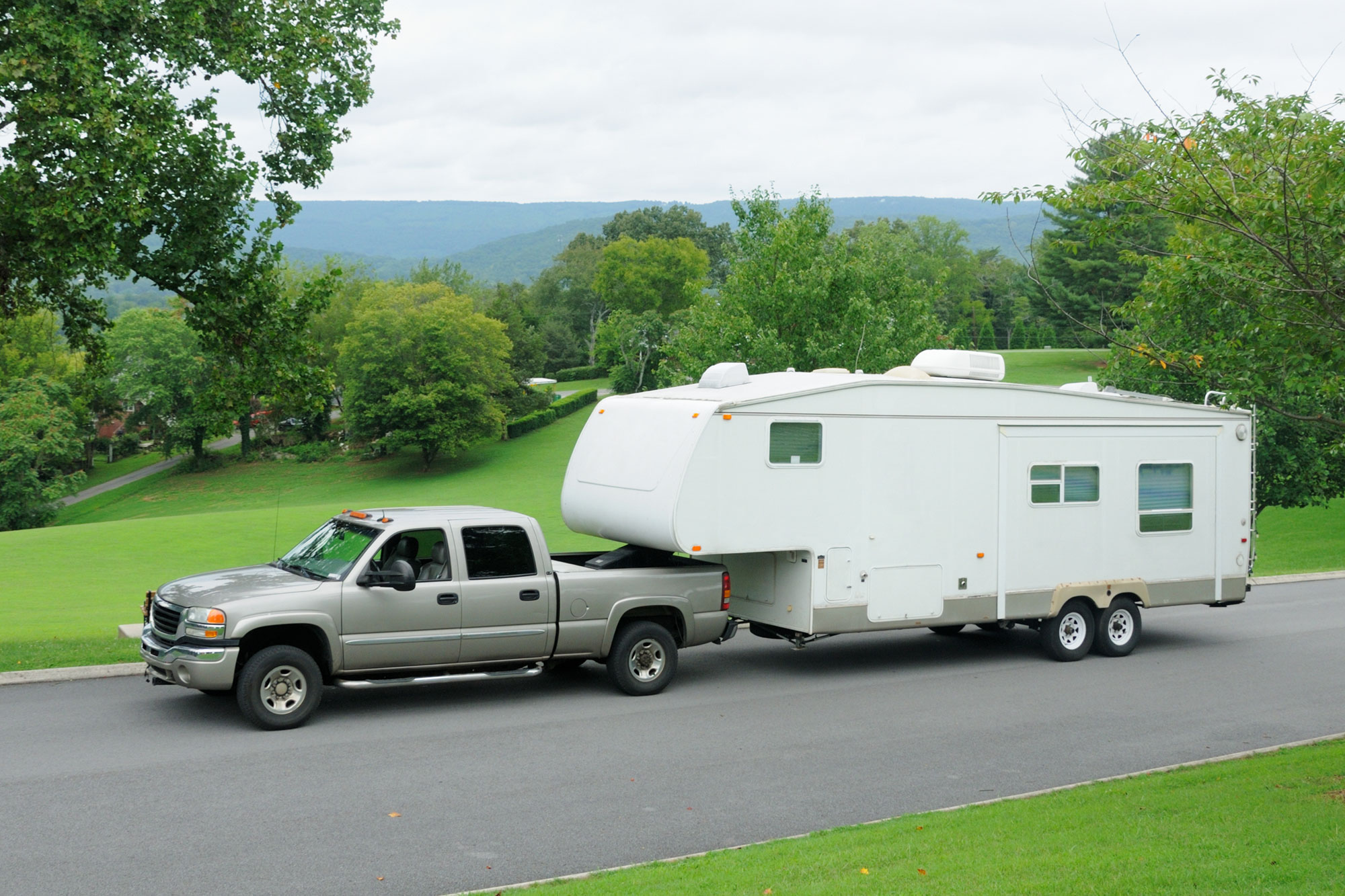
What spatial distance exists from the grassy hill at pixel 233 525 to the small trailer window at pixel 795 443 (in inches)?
307

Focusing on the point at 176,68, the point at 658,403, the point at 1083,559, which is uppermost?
the point at 176,68

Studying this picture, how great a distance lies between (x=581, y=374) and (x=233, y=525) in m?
68.2

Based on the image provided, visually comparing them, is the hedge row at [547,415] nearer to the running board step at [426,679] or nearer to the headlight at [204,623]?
the running board step at [426,679]

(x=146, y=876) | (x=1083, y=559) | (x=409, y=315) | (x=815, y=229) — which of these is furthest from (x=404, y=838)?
(x=409, y=315)

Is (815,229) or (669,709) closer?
(669,709)

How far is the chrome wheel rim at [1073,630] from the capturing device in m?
14.6

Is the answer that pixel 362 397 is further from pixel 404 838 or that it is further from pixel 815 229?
pixel 404 838

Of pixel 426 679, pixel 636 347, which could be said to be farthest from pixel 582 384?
pixel 426 679

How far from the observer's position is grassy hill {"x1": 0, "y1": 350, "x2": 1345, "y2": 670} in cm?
2141

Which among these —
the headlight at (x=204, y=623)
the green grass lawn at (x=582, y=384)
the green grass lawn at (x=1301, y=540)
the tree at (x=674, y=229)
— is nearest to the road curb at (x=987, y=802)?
the headlight at (x=204, y=623)

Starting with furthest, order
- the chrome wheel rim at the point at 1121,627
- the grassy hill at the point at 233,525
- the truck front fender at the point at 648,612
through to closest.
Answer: the grassy hill at the point at 233,525
the chrome wheel rim at the point at 1121,627
the truck front fender at the point at 648,612

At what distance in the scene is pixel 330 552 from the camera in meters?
11.6

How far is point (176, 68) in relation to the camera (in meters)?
15.0

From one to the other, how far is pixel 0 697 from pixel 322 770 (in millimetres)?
4605
